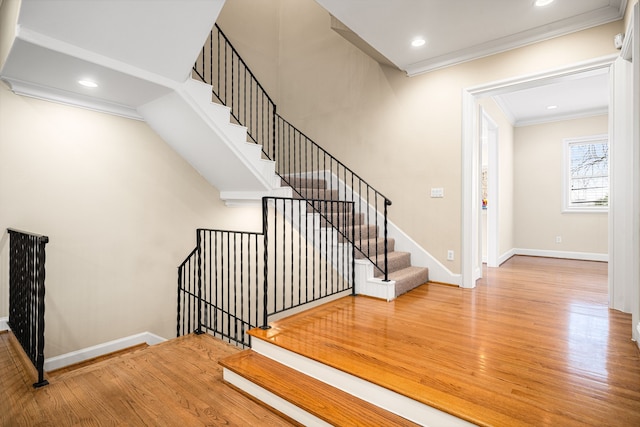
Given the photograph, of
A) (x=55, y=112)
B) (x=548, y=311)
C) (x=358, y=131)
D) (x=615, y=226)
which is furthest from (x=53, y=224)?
(x=615, y=226)

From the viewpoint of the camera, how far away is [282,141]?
6.30m

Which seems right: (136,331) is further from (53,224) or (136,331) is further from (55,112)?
(55,112)

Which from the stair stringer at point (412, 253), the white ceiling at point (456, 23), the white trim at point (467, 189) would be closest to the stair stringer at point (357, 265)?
the stair stringer at point (412, 253)

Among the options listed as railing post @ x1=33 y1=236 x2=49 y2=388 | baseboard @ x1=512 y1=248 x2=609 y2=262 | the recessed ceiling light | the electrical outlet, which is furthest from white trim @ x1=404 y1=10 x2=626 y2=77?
baseboard @ x1=512 y1=248 x2=609 y2=262

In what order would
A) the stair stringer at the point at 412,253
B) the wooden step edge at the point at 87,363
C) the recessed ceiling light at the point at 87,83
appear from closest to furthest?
1. the recessed ceiling light at the point at 87,83
2. the wooden step edge at the point at 87,363
3. the stair stringer at the point at 412,253

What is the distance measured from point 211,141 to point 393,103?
2693 mm

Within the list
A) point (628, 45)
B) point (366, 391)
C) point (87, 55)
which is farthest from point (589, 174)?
point (87, 55)

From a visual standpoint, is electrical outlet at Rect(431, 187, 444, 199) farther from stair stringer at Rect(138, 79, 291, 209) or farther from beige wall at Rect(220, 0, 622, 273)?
stair stringer at Rect(138, 79, 291, 209)

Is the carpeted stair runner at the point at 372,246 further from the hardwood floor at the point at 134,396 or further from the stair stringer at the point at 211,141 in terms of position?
the hardwood floor at the point at 134,396

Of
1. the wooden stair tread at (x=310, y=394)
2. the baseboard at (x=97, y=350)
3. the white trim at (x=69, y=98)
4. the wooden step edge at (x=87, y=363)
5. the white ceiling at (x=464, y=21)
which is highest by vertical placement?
the white ceiling at (x=464, y=21)

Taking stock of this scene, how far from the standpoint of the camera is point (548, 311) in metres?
3.21

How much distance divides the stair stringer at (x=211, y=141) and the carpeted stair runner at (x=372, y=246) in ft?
1.75

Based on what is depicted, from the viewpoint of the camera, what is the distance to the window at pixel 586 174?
6523 mm

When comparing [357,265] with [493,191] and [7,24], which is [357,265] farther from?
[7,24]
